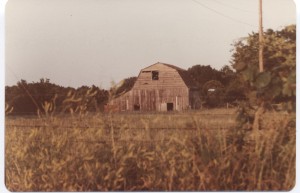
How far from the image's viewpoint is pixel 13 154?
12.9 feet

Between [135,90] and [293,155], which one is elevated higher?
[135,90]

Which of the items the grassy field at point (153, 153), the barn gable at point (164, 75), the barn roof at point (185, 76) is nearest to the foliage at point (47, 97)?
the grassy field at point (153, 153)

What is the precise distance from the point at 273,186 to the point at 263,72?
1.03 m

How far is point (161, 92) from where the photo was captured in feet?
14.0

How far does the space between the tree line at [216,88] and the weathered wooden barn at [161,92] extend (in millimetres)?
84

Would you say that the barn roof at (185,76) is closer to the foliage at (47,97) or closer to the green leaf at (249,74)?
the green leaf at (249,74)

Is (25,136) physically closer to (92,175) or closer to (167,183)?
(92,175)

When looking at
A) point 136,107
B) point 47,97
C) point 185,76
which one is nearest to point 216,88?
point 185,76

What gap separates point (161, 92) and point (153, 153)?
83cm

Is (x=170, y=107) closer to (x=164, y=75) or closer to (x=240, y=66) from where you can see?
(x=164, y=75)

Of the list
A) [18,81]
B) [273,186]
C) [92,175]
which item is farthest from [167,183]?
[18,81]

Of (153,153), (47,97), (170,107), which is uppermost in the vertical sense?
(47,97)

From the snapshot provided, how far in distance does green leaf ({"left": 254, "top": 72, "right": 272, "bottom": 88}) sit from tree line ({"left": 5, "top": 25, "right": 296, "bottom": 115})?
0.06m

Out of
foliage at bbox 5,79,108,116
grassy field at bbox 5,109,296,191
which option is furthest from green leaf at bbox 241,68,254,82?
foliage at bbox 5,79,108,116
